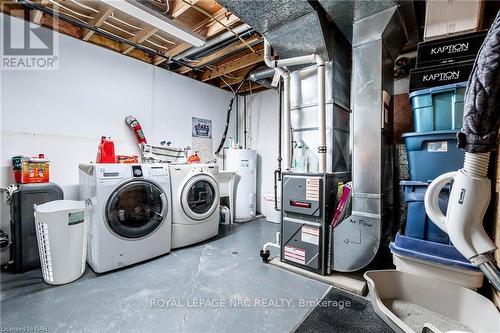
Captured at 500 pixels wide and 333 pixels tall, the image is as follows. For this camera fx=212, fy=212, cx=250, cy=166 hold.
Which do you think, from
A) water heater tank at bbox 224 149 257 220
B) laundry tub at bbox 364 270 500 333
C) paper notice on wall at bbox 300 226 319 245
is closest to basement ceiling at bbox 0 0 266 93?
water heater tank at bbox 224 149 257 220

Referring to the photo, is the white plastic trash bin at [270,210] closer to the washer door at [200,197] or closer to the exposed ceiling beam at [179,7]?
the washer door at [200,197]

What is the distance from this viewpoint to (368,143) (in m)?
1.71

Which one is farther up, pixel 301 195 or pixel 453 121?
pixel 453 121

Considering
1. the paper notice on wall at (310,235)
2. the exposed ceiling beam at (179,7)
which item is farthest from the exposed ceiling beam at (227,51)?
the paper notice on wall at (310,235)

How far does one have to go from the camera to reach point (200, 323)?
4.40ft

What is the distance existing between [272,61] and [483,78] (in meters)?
1.60

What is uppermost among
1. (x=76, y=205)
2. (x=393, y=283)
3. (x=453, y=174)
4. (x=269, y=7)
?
(x=269, y=7)

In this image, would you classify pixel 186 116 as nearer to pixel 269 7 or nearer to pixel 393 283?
pixel 269 7

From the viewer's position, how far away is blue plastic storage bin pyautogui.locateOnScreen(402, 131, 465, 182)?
1.32 metres

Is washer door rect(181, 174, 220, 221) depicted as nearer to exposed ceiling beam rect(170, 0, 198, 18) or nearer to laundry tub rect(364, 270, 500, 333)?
exposed ceiling beam rect(170, 0, 198, 18)

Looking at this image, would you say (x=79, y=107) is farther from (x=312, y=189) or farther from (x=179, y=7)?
(x=312, y=189)

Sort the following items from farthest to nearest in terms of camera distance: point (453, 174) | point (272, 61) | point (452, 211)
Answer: point (272, 61)
point (453, 174)
point (452, 211)

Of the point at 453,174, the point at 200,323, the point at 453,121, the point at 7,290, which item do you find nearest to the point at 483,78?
the point at 453,174

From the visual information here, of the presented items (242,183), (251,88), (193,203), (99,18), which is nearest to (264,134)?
(251,88)
